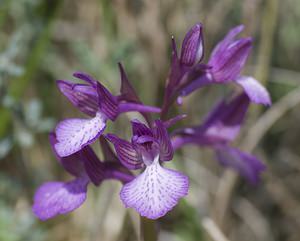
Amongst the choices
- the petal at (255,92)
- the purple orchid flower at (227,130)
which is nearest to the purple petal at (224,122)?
the purple orchid flower at (227,130)

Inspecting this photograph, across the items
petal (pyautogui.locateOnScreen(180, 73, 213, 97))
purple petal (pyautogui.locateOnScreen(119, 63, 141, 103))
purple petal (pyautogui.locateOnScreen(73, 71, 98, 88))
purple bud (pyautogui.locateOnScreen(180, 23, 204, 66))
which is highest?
purple bud (pyautogui.locateOnScreen(180, 23, 204, 66))

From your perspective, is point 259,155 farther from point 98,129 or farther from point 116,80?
point 98,129

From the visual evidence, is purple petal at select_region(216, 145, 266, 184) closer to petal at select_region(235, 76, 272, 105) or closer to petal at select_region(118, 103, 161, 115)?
petal at select_region(235, 76, 272, 105)

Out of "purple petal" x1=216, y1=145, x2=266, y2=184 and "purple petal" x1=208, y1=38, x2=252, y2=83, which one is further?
"purple petal" x1=216, y1=145, x2=266, y2=184

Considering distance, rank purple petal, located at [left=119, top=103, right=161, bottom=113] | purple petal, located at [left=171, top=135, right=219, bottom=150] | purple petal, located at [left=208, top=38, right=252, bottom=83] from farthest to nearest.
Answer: purple petal, located at [left=171, top=135, right=219, bottom=150], purple petal, located at [left=208, top=38, right=252, bottom=83], purple petal, located at [left=119, top=103, right=161, bottom=113]

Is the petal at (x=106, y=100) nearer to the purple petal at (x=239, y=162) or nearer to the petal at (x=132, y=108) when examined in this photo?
the petal at (x=132, y=108)

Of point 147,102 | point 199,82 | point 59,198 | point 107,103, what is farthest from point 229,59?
point 147,102

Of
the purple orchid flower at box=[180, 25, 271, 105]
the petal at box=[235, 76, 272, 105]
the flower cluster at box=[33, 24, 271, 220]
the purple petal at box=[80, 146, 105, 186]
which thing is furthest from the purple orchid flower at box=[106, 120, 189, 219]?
the petal at box=[235, 76, 272, 105]

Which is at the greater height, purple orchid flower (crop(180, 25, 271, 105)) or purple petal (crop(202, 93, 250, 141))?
purple orchid flower (crop(180, 25, 271, 105))
